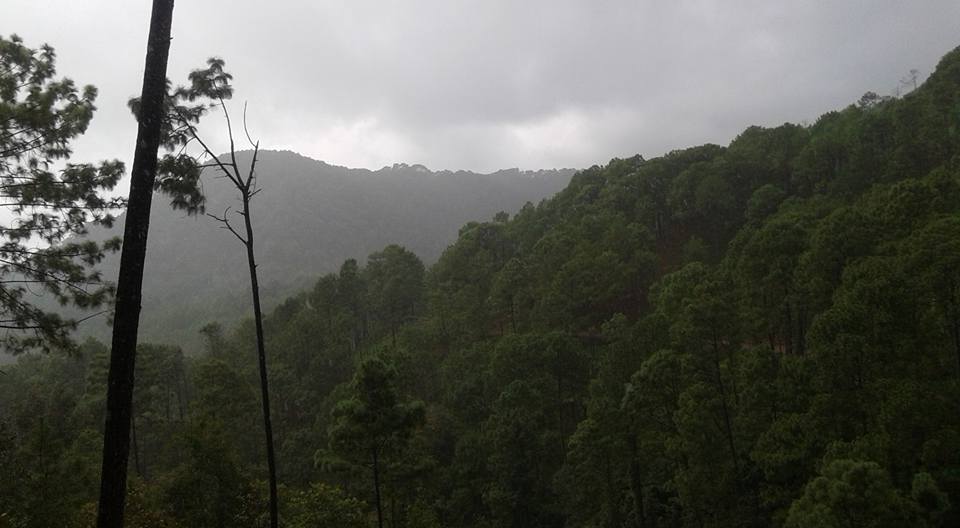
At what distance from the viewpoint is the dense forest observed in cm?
→ 1670

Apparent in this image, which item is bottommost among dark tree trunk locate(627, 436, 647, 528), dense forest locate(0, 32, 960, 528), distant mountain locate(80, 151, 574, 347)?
dark tree trunk locate(627, 436, 647, 528)

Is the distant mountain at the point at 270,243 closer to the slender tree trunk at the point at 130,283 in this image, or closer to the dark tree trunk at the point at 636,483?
the dark tree trunk at the point at 636,483

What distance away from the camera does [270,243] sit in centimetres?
15525

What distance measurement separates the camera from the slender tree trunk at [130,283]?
530cm

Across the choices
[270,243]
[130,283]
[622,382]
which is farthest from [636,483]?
[270,243]

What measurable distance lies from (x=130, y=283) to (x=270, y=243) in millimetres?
161259

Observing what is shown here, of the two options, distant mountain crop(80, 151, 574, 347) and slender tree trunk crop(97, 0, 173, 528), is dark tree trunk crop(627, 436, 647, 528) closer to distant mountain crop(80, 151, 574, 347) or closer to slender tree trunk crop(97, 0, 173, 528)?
slender tree trunk crop(97, 0, 173, 528)

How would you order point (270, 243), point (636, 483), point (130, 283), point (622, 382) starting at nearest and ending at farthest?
point (130, 283) < point (636, 483) < point (622, 382) < point (270, 243)

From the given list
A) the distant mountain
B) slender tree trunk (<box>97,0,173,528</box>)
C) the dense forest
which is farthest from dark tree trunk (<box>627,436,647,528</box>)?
the distant mountain

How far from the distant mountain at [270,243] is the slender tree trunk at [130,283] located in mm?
96991

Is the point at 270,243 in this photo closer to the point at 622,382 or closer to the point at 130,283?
the point at 622,382

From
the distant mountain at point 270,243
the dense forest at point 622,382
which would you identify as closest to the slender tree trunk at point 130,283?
the dense forest at point 622,382

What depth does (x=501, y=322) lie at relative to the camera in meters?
45.7

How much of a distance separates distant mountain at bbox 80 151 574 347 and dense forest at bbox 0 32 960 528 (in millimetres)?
57222
